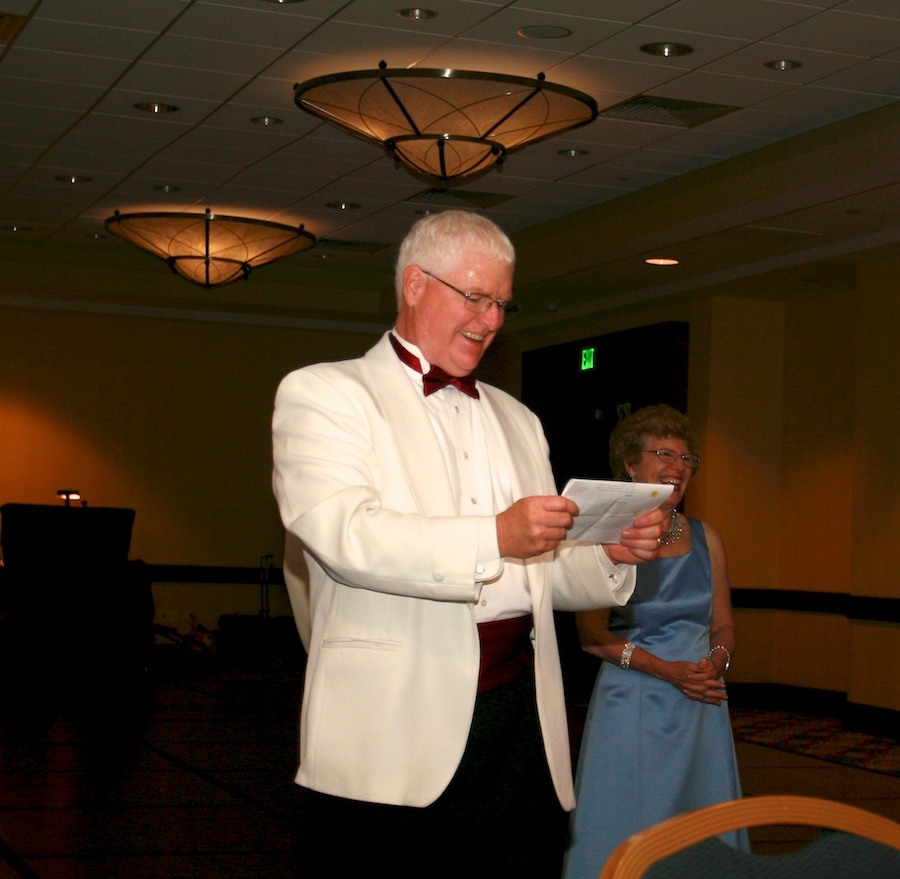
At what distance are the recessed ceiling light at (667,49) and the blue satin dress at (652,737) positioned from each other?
10.5 feet

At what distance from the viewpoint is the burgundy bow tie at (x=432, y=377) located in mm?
2357

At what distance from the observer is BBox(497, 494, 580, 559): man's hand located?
1.98 meters

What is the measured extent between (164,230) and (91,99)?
230 cm

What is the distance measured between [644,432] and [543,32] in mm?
2991

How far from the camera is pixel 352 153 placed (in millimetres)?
8180

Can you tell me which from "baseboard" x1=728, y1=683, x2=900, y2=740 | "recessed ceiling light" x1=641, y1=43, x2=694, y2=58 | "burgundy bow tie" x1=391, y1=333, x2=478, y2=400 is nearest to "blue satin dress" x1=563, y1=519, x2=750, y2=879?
"burgundy bow tie" x1=391, y1=333, x2=478, y2=400

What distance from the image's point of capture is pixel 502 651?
7.57ft

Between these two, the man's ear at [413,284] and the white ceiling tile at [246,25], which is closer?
the man's ear at [413,284]

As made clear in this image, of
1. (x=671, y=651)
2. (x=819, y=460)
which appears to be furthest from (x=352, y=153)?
(x=671, y=651)

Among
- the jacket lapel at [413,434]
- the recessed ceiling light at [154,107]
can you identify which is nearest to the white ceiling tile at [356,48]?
the recessed ceiling light at [154,107]

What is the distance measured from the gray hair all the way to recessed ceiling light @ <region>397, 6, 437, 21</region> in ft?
12.2

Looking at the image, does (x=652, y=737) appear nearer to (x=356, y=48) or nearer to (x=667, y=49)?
(x=667, y=49)

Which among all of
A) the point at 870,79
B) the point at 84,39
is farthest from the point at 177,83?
the point at 870,79

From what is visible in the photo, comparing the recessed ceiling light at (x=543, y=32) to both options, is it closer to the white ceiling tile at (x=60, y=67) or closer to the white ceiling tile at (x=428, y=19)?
the white ceiling tile at (x=428, y=19)
